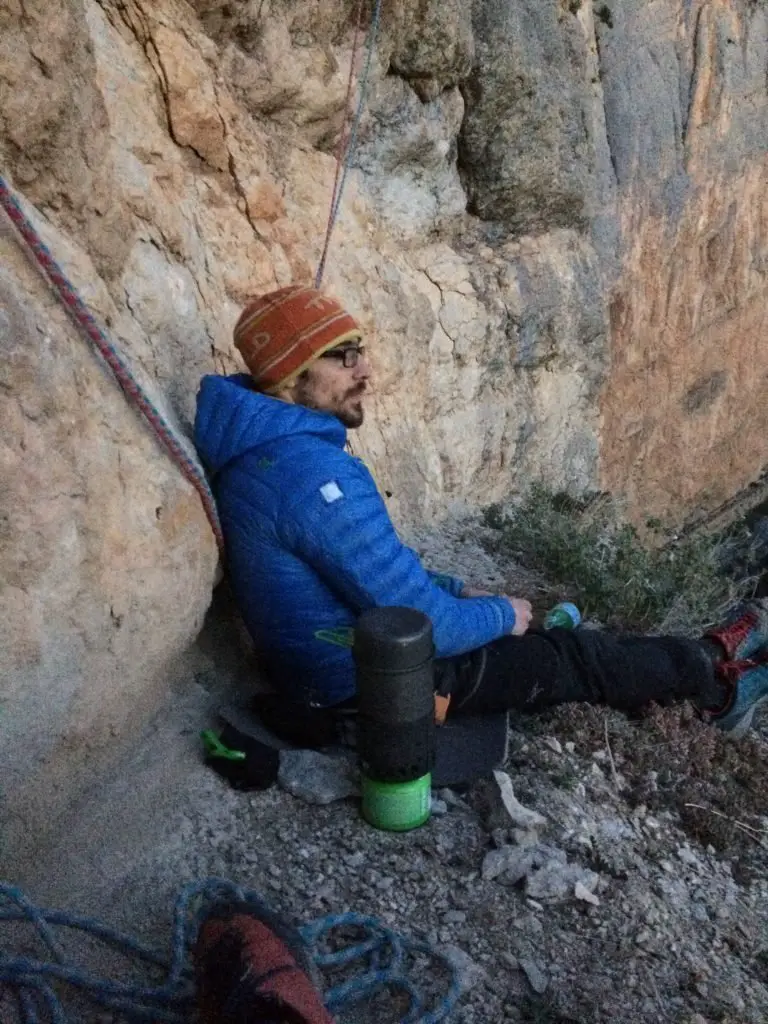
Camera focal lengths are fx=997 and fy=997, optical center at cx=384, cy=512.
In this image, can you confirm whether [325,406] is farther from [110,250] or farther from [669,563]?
[669,563]

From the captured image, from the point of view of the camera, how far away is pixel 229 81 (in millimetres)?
4934

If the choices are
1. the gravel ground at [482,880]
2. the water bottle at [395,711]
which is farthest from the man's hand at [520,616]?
the water bottle at [395,711]

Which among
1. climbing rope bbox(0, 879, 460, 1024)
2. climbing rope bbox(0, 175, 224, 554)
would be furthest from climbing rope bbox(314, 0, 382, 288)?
climbing rope bbox(0, 879, 460, 1024)

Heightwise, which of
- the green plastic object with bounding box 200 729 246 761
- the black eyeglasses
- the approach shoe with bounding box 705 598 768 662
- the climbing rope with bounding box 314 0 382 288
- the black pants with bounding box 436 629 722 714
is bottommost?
the approach shoe with bounding box 705 598 768 662

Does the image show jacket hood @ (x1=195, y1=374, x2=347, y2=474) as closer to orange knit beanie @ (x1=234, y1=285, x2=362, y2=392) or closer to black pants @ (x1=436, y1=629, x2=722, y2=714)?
orange knit beanie @ (x1=234, y1=285, x2=362, y2=392)

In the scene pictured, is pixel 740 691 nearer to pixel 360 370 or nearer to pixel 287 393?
pixel 360 370

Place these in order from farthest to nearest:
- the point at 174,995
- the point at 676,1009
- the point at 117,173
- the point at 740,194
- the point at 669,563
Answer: the point at 740,194, the point at 669,563, the point at 117,173, the point at 676,1009, the point at 174,995

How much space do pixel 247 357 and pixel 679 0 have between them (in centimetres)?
773

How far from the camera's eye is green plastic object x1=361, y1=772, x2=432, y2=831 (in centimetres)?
290

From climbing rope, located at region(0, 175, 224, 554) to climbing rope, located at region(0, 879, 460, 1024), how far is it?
1231mm

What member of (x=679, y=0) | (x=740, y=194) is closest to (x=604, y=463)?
(x=740, y=194)

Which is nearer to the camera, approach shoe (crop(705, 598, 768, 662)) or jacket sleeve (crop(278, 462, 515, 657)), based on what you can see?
jacket sleeve (crop(278, 462, 515, 657))

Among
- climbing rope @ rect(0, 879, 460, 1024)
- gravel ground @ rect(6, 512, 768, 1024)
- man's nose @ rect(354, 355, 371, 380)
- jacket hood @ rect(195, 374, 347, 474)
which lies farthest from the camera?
man's nose @ rect(354, 355, 371, 380)

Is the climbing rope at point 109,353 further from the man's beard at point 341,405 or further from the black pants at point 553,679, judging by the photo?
the black pants at point 553,679
